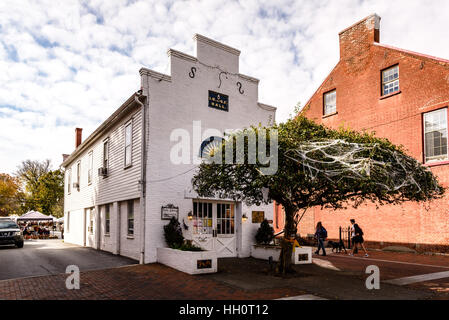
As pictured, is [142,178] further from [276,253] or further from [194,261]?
[276,253]

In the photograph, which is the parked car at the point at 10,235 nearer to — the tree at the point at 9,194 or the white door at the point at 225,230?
the white door at the point at 225,230

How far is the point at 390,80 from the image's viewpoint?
18.7 metres

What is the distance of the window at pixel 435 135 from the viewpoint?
16.0 meters

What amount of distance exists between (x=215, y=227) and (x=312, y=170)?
6791 millimetres

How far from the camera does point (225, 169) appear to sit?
9898mm

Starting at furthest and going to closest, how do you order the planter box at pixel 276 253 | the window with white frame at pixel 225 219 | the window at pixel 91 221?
the window at pixel 91 221, the window with white frame at pixel 225 219, the planter box at pixel 276 253

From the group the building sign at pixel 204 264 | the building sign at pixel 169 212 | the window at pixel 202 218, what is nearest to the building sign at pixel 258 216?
the window at pixel 202 218

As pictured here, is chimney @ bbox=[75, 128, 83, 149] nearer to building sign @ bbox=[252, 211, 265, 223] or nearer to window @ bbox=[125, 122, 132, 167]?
window @ bbox=[125, 122, 132, 167]

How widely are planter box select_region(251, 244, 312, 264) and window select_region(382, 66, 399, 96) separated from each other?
10.2 metres

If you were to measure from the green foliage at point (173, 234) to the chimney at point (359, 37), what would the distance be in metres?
14.5

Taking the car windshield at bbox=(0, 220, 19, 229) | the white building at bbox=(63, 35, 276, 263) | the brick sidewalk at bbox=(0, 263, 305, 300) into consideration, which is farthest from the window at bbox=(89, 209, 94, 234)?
the brick sidewalk at bbox=(0, 263, 305, 300)

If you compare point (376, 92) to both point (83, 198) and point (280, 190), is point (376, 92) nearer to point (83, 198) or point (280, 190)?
point (280, 190)
